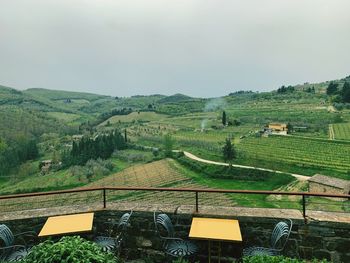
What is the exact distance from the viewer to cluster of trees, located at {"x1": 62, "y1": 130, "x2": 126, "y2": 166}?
250 feet

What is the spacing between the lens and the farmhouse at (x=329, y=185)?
38.0m

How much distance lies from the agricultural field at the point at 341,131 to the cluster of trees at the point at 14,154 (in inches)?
2802

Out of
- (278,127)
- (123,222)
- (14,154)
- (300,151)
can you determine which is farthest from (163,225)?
(14,154)

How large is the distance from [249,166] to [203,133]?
29.3 m

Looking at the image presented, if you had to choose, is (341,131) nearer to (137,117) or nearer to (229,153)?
(229,153)

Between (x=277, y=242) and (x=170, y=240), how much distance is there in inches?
65.9

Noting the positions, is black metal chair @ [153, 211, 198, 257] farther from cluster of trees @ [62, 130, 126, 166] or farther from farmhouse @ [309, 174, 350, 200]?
cluster of trees @ [62, 130, 126, 166]

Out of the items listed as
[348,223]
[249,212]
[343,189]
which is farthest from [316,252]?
[343,189]

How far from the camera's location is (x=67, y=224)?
204 inches

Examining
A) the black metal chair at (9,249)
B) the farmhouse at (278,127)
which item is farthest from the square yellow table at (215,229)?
the farmhouse at (278,127)

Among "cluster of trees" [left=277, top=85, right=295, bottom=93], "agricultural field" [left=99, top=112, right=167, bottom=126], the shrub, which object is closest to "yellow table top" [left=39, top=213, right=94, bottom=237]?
the shrub

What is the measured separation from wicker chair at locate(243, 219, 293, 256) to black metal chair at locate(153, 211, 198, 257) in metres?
0.82

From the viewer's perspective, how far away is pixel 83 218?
5395 mm

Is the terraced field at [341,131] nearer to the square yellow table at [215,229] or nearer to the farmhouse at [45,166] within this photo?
the farmhouse at [45,166]
